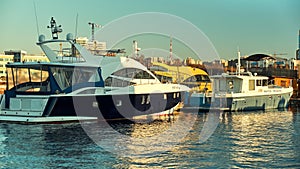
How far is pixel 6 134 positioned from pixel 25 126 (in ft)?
9.66

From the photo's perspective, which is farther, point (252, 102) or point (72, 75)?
point (252, 102)

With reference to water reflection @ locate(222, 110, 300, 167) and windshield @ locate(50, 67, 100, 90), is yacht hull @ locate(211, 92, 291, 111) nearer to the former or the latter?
water reflection @ locate(222, 110, 300, 167)

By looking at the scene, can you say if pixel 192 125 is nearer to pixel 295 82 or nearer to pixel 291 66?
pixel 295 82

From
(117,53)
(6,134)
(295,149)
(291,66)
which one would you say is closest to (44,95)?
(6,134)

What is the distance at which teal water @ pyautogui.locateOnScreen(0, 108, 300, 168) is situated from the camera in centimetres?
1608

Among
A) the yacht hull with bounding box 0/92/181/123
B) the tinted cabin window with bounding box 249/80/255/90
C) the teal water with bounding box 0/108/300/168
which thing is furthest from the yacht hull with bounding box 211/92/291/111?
the teal water with bounding box 0/108/300/168

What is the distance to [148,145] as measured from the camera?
775 inches

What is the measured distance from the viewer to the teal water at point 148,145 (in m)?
16.1

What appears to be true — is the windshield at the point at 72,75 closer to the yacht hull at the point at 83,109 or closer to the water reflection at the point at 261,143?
the yacht hull at the point at 83,109

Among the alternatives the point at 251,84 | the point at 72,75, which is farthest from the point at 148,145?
the point at 251,84

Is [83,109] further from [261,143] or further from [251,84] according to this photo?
[251,84]

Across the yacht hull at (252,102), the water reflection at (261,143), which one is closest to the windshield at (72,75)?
the water reflection at (261,143)

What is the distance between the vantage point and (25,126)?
25469mm

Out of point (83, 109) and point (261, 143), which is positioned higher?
point (83, 109)
